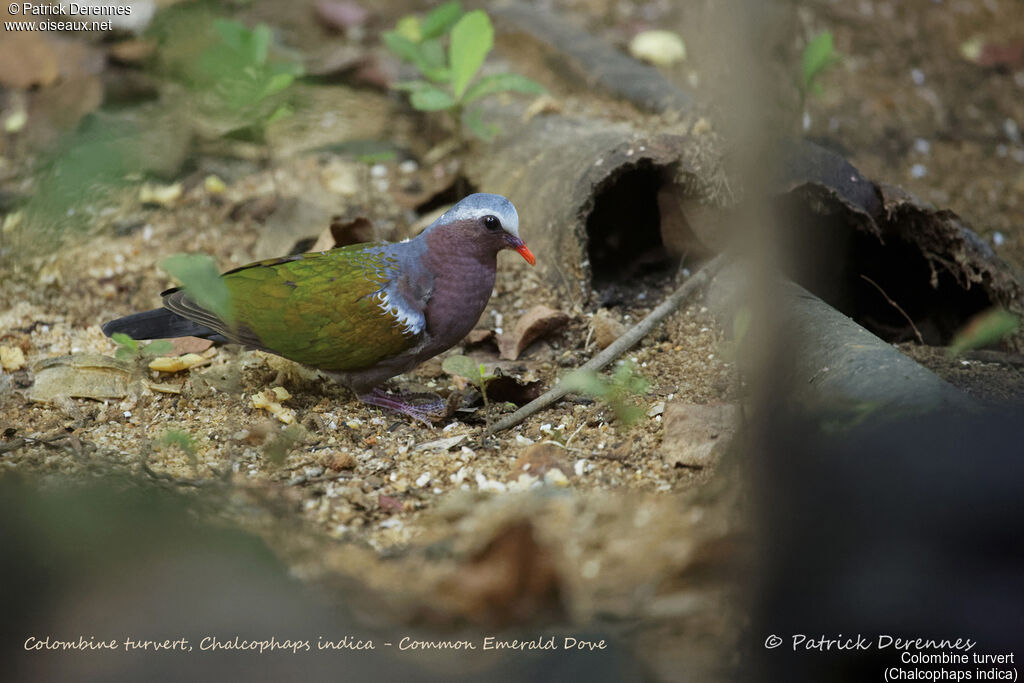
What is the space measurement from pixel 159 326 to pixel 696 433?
2099 millimetres

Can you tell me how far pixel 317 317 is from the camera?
342 cm

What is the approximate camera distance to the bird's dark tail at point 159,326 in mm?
3532

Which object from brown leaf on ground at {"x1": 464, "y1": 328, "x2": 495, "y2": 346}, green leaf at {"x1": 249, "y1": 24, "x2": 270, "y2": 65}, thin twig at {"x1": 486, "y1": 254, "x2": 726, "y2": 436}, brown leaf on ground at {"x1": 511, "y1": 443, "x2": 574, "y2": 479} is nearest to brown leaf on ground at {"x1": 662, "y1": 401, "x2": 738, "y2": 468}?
brown leaf on ground at {"x1": 511, "y1": 443, "x2": 574, "y2": 479}

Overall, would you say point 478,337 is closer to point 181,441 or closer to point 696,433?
point 696,433

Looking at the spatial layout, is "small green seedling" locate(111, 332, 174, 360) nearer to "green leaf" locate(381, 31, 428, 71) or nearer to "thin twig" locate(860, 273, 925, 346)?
"green leaf" locate(381, 31, 428, 71)

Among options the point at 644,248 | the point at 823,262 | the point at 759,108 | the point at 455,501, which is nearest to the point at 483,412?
the point at 455,501

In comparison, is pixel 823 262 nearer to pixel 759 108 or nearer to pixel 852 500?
pixel 852 500

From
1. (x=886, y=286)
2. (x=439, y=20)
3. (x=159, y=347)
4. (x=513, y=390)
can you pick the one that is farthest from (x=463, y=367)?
(x=439, y=20)

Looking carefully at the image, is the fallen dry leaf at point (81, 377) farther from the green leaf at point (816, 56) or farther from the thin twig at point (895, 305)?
the green leaf at point (816, 56)

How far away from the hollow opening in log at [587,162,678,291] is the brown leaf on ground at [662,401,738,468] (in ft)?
4.29

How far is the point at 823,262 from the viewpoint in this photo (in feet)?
13.0

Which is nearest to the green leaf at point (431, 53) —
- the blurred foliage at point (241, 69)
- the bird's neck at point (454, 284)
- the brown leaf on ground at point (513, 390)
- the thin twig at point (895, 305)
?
the blurred foliage at point (241, 69)

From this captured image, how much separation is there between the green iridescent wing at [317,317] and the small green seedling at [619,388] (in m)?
0.72

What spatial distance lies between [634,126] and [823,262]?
1.21m
